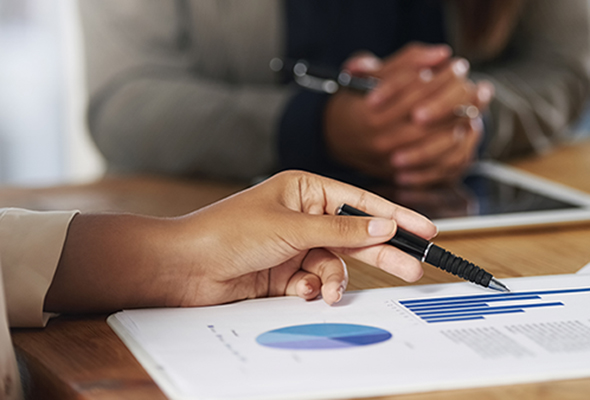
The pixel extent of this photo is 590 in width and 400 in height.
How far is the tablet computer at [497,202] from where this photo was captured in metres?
0.77

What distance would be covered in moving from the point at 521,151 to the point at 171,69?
657 millimetres

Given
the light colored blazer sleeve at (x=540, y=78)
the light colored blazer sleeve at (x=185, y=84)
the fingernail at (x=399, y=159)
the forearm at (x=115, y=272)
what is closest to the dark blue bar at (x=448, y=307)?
A: the forearm at (x=115, y=272)

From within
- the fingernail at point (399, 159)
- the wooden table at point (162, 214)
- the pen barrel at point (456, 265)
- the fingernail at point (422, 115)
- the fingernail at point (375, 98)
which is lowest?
the wooden table at point (162, 214)

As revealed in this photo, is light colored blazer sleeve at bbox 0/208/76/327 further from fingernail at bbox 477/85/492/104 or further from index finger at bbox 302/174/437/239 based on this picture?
fingernail at bbox 477/85/492/104

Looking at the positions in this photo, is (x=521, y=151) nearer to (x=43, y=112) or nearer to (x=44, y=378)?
(x=44, y=378)

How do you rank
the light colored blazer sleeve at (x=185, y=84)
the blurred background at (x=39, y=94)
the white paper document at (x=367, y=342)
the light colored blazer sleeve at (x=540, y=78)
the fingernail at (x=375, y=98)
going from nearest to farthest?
1. the white paper document at (x=367, y=342)
2. the fingernail at (x=375, y=98)
3. the light colored blazer sleeve at (x=185, y=84)
4. the light colored blazer sleeve at (x=540, y=78)
5. the blurred background at (x=39, y=94)

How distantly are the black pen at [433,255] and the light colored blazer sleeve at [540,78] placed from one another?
73 cm

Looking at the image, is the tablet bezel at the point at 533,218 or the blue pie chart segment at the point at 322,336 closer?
the blue pie chart segment at the point at 322,336

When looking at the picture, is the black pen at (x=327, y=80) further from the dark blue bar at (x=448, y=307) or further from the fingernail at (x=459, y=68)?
the dark blue bar at (x=448, y=307)

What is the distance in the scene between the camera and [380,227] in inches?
19.5

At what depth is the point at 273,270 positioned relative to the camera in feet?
1.73

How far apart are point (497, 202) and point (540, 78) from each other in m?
0.60

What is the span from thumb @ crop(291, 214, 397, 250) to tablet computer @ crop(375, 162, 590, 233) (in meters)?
0.26

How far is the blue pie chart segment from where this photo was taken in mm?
416
